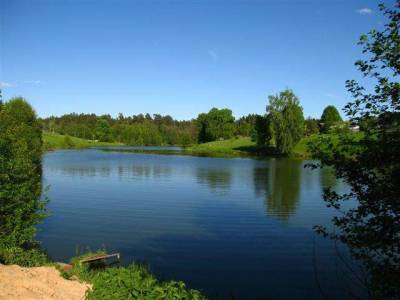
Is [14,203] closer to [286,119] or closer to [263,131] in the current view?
[286,119]

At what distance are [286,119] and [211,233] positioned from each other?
75.0m

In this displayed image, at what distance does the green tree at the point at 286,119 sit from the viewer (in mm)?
94625

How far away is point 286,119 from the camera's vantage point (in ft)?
311

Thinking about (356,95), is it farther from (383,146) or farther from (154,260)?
(154,260)

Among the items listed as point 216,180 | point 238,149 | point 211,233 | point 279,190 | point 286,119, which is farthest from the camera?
point 238,149

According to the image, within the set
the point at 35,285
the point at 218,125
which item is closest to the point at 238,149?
the point at 218,125

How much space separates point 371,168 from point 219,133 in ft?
511

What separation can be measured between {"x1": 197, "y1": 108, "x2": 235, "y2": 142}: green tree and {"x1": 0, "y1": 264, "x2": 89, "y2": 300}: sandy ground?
15089 centimetres

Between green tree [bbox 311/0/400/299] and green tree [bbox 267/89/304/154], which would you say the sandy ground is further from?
green tree [bbox 267/89/304/154]

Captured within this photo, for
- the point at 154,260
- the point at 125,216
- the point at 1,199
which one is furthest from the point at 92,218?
the point at 1,199

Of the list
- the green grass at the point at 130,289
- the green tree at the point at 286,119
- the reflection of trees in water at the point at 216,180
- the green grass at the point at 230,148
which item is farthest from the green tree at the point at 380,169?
the green grass at the point at 230,148

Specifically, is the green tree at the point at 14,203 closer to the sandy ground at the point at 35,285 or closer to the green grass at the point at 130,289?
the sandy ground at the point at 35,285

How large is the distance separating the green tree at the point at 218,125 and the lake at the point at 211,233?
11859 centimetres

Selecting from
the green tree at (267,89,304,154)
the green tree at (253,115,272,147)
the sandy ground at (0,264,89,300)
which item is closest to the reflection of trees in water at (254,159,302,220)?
the sandy ground at (0,264,89,300)
